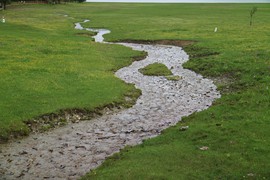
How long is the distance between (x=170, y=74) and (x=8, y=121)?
22480mm

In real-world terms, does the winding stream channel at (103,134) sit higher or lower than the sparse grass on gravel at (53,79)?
lower

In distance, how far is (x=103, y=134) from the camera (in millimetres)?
24328

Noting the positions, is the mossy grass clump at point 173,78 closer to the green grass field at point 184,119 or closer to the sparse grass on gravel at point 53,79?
the green grass field at point 184,119

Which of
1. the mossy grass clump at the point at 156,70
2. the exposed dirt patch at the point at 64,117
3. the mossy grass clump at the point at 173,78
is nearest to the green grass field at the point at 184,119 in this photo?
the exposed dirt patch at the point at 64,117

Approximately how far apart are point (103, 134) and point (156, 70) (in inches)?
816

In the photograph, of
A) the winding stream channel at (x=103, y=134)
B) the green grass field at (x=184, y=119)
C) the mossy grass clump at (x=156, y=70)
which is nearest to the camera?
the green grass field at (x=184, y=119)

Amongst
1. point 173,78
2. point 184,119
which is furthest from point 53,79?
point 184,119

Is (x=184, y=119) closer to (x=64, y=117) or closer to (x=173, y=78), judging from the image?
(x=64, y=117)

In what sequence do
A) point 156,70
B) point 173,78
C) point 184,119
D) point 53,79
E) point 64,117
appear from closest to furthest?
point 184,119 → point 64,117 → point 53,79 → point 173,78 → point 156,70

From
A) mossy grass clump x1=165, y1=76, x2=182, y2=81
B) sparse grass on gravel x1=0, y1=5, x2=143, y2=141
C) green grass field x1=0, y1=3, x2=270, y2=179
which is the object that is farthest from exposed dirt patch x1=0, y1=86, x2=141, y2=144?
mossy grass clump x1=165, y1=76, x2=182, y2=81

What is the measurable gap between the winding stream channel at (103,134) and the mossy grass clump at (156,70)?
2945mm

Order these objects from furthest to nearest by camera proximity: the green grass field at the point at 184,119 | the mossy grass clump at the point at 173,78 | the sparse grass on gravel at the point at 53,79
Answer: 1. the mossy grass clump at the point at 173,78
2. the sparse grass on gravel at the point at 53,79
3. the green grass field at the point at 184,119

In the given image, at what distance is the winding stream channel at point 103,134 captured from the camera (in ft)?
63.7

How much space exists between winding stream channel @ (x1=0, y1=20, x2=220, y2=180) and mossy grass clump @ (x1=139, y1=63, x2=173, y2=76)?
2.95 meters
